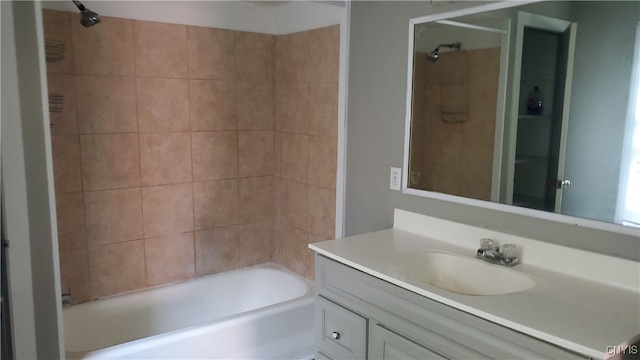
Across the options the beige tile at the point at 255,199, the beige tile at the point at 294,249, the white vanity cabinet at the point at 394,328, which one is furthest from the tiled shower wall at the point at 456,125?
the beige tile at the point at 255,199

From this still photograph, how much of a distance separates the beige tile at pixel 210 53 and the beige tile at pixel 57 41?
66 cm

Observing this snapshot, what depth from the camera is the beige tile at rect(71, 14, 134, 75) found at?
8.21 ft

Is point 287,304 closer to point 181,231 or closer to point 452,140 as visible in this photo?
point 181,231

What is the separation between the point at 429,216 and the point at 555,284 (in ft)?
2.12

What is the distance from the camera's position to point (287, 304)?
2523mm

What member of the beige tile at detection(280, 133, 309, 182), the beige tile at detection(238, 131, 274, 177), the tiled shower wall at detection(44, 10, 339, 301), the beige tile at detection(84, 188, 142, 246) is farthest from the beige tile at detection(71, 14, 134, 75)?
the beige tile at detection(280, 133, 309, 182)

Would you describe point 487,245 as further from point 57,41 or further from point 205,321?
point 57,41

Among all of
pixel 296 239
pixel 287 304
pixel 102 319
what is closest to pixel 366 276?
pixel 287 304

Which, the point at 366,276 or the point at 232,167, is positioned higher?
the point at 232,167

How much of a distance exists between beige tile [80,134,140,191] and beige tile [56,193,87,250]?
0.10 metres

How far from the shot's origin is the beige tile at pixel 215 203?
119 inches

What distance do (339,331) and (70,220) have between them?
1701mm

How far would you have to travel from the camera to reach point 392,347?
5.04 feet

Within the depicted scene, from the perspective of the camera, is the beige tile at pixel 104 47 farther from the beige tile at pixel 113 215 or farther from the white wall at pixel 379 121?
the white wall at pixel 379 121
